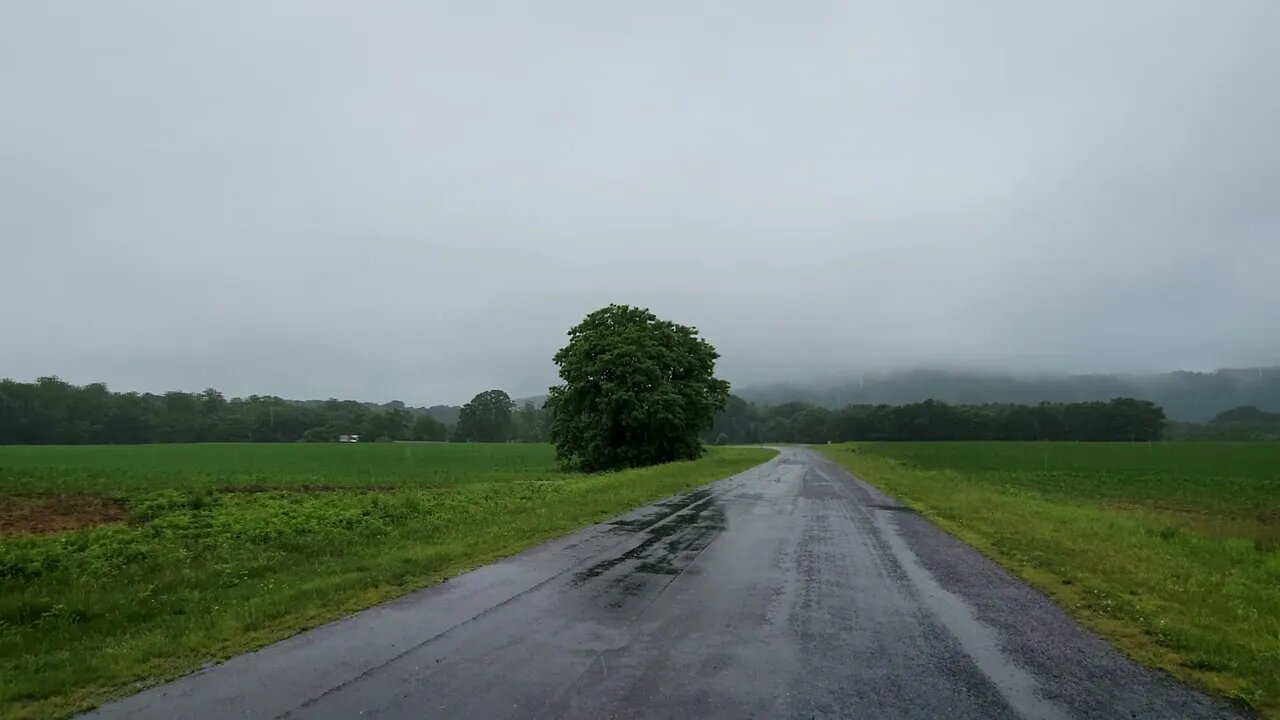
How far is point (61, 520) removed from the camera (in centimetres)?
1630

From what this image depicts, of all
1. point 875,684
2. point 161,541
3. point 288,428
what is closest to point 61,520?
point 161,541

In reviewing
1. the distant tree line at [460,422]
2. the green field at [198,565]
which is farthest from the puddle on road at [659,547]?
the distant tree line at [460,422]

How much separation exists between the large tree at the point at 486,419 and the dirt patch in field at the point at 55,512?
135461 millimetres

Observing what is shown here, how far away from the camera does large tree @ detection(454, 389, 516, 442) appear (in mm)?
154875

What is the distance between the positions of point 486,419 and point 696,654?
156 meters

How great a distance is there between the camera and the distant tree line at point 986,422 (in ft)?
413

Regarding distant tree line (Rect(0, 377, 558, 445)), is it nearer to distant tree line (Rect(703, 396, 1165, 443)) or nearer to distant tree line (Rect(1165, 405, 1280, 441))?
distant tree line (Rect(703, 396, 1165, 443))

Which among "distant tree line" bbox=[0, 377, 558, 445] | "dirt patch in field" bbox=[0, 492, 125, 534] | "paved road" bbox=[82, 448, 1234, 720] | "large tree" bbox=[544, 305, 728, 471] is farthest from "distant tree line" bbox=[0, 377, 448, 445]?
"paved road" bbox=[82, 448, 1234, 720]

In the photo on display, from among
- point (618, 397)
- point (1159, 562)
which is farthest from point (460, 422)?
point (1159, 562)

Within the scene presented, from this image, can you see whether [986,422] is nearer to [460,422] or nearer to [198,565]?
[460,422]

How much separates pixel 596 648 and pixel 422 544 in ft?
21.8

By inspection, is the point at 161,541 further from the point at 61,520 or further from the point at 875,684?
the point at 875,684

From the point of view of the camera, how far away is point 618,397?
136ft

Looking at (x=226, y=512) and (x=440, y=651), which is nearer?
(x=440, y=651)
